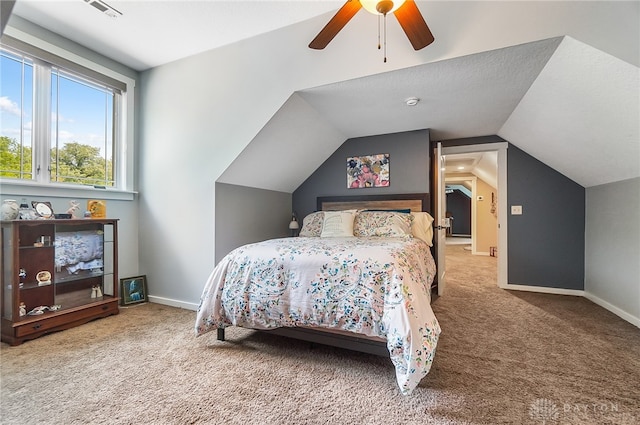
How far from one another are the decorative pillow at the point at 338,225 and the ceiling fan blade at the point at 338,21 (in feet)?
6.27

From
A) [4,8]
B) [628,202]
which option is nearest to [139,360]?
[4,8]

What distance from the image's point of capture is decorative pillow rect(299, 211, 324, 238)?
3.62m

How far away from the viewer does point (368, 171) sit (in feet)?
12.9

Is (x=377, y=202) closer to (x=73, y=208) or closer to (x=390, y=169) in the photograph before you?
(x=390, y=169)

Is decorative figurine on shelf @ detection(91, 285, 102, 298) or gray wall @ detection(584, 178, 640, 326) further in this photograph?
decorative figurine on shelf @ detection(91, 285, 102, 298)

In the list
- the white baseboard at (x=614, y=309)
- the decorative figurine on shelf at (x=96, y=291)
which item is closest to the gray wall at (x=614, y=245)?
the white baseboard at (x=614, y=309)

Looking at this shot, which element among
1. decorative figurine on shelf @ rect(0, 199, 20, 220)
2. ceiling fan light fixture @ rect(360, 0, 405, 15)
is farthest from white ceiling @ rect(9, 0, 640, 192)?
decorative figurine on shelf @ rect(0, 199, 20, 220)

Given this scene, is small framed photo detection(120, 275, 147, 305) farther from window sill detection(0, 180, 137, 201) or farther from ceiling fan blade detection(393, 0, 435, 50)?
ceiling fan blade detection(393, 0, 435, 50)

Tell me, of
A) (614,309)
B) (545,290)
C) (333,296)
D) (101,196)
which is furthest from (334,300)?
(545,290)

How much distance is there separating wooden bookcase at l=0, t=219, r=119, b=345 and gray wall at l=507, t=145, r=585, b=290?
491 centimetres

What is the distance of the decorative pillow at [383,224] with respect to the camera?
317cm

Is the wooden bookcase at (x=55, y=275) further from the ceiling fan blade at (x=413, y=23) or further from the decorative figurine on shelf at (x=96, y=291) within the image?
the ceiling fan blade at (x=413, y=23)

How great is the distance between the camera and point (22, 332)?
7.11ft

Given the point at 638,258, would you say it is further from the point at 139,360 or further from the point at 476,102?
the point at 139,360
